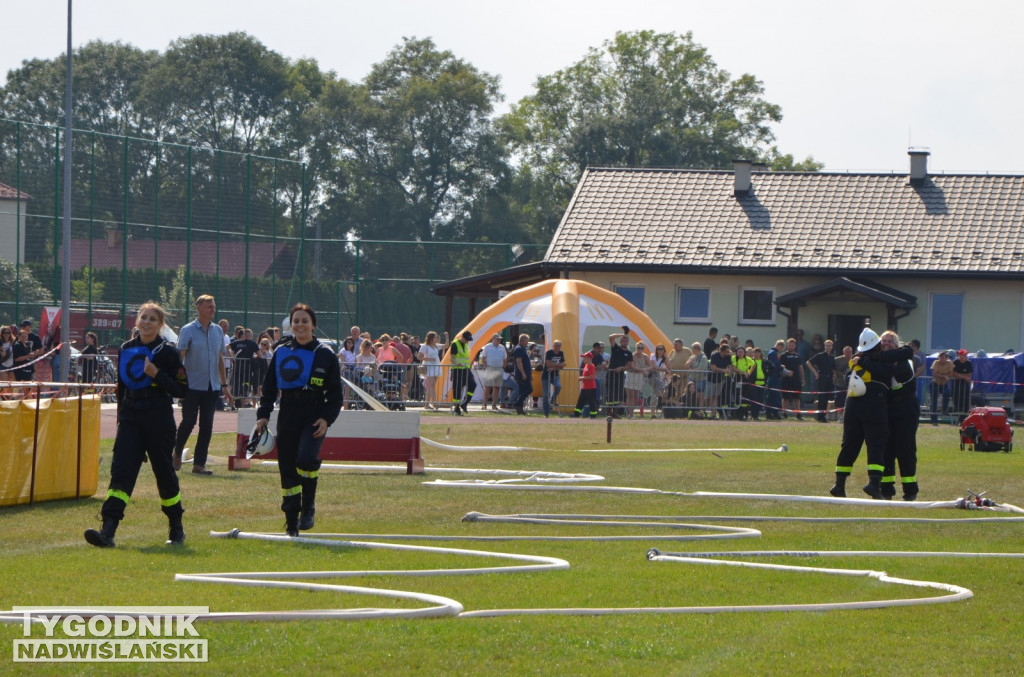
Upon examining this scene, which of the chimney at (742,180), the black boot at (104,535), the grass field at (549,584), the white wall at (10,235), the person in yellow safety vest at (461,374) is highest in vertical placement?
the chimney at (742,180)

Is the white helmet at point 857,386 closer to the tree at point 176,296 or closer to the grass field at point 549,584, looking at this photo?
the grass field at point 549,584

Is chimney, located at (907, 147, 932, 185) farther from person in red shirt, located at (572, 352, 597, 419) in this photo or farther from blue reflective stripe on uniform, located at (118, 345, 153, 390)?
blue reflective stripe on uniform, located at (118, 345, 153, 390)

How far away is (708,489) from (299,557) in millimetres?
6499

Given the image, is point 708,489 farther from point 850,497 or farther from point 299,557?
point 299,557

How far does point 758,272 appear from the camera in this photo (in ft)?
135

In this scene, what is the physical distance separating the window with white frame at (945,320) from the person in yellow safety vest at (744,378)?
11149 millimetres

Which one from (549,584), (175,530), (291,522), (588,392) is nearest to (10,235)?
(588,392)

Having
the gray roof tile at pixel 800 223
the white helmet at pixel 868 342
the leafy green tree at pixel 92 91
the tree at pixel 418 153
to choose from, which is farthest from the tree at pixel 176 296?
the tree at pixel 418 153

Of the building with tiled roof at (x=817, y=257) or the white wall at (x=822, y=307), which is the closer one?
the white wall at (x=822, y=307)

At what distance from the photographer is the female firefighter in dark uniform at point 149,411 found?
34.2 feet

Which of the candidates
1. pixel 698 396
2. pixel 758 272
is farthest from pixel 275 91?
pixel 698 396

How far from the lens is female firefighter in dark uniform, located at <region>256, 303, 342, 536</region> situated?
10898 mm

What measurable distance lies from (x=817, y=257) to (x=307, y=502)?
32388 millimetres

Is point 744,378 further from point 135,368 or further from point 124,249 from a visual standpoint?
point 135,368
